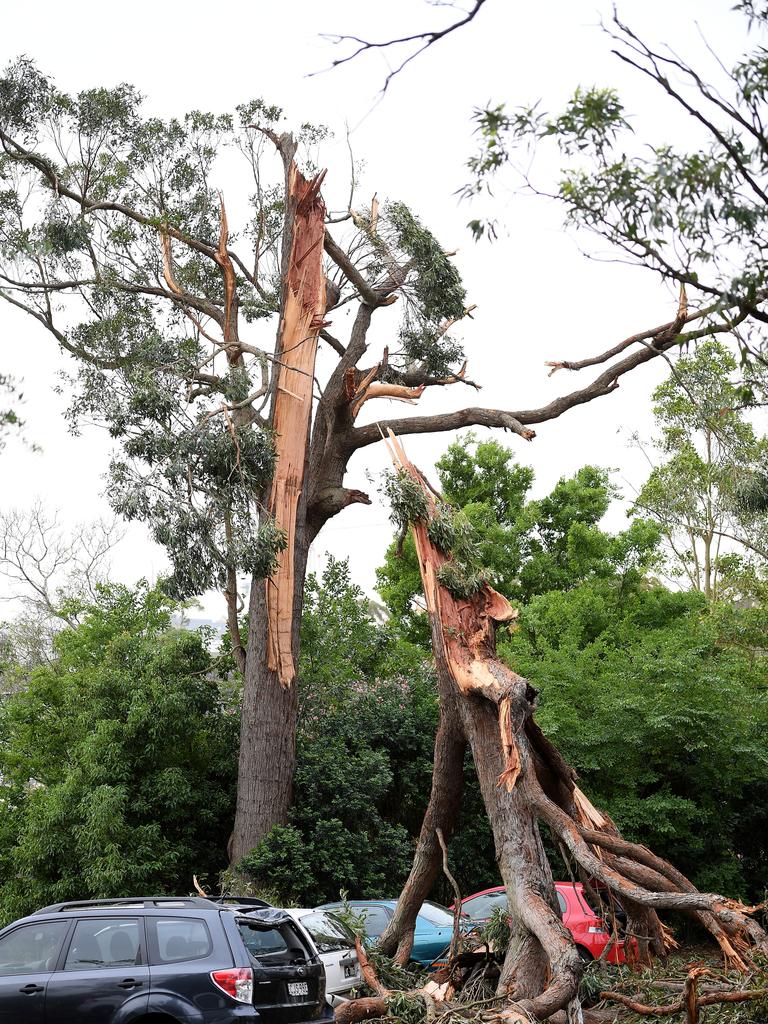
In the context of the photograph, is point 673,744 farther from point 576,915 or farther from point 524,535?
point 524,535

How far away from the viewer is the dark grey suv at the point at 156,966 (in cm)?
779

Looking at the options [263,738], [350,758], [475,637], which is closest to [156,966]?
[475,637]

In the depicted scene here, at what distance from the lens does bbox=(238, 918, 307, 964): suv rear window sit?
8500 mm

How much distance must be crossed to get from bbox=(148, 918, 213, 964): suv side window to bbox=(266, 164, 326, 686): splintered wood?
845 centimetres

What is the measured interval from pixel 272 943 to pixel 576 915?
16.2 ft

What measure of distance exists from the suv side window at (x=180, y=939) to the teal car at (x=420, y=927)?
3.79m

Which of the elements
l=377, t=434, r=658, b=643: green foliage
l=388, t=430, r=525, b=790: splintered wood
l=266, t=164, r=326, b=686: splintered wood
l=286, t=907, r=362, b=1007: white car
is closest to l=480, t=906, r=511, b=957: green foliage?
l=388, t=430, r=525, b=790: splintered wood

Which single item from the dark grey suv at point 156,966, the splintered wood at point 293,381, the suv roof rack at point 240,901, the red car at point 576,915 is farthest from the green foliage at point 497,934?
the splintered wood at point 293,381

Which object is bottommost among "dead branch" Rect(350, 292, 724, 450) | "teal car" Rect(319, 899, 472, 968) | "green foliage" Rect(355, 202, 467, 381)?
"teal car" Rect(319, 899, 472, 968)

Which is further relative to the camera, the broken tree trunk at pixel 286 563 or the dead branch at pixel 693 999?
the broken tree trunk at pixel 286 563

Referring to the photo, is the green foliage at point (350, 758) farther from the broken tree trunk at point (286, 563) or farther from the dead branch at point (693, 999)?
the dead branch at point (693, 999)

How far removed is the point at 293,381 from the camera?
17.6m

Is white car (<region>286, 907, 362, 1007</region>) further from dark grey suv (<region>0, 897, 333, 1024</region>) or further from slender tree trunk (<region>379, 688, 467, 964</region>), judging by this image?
dark grey suv (<region>0, 897, 333, 1024</region>)

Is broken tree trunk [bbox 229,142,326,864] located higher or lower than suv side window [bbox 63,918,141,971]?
higher
